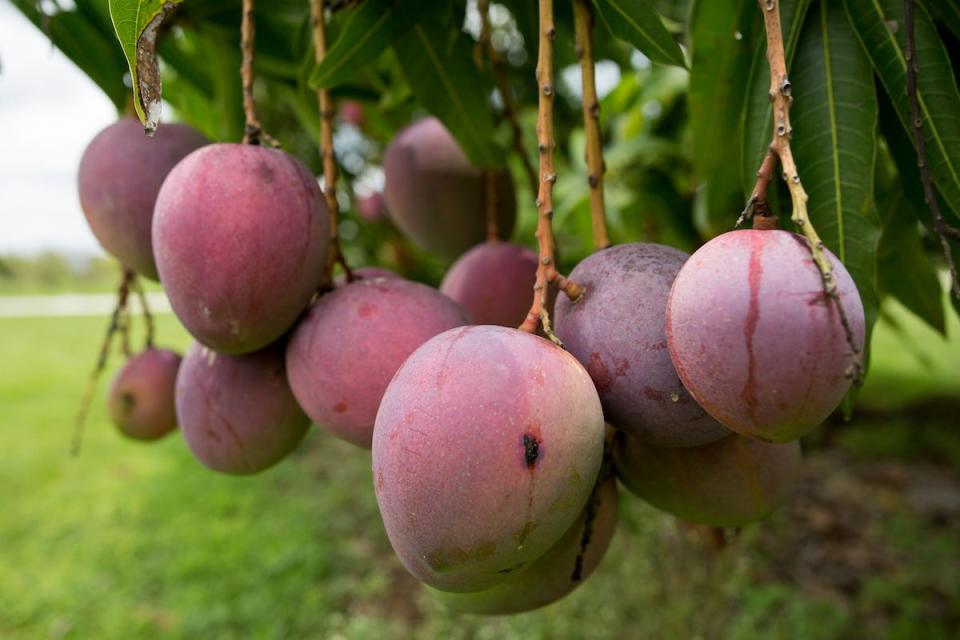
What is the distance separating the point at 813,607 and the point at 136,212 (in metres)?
2.71

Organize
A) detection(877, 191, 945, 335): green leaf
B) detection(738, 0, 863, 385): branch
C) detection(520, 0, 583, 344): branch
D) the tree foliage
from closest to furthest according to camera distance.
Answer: detection(738, 0, 863, 385): branch → detection(520, 0, 583, 344): branch → the tree foliage → detection(877, 191, 945, 335): green leaf

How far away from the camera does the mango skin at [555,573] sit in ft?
→ 2.47

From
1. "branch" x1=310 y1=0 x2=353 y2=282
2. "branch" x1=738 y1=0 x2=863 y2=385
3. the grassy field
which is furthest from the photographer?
the grassy field

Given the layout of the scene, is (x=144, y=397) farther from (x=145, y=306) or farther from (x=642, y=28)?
(x=642, y=28)

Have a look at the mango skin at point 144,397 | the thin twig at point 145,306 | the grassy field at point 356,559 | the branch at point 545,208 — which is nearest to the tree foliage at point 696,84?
the branch at point 545,208

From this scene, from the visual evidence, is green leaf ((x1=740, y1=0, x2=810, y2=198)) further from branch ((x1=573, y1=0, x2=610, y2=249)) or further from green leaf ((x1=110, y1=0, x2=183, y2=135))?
green leaf ((x1=110, y1=0, x2=183, y2=135))

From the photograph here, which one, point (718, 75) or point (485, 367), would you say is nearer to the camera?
point (485, 367)

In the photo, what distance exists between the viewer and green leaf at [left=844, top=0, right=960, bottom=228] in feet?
2.27

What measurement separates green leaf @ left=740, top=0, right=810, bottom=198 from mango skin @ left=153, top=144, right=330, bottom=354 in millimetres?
435

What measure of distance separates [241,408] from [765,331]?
23.2 inches

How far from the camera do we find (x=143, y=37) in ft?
1.92

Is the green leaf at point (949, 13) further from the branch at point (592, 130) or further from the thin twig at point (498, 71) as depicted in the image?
the thin twig at point (498, 71)

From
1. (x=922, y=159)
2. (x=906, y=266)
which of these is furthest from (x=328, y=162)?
(x=906, y=266)

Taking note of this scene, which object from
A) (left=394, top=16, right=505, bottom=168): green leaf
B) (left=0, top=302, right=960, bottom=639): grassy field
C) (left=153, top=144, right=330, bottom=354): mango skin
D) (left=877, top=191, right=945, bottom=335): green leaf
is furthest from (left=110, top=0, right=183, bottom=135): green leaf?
(left=0, top=302, right=960, bottom=639): grassy field
